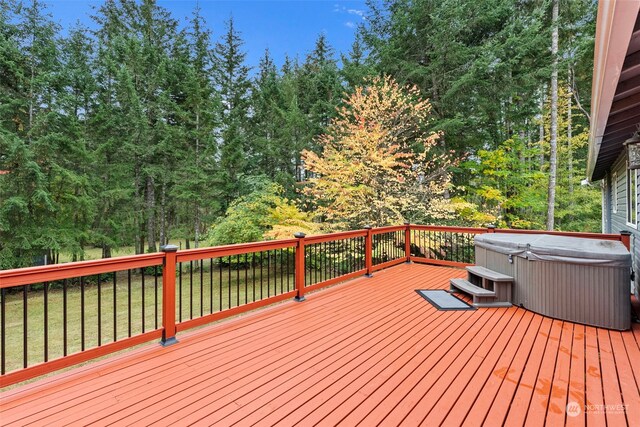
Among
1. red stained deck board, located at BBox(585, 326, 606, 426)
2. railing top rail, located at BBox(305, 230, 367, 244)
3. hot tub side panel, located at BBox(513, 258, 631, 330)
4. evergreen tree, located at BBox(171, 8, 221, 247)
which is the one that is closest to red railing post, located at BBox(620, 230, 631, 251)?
hot tub side panel, located at BBox(513, 258, 631, 330)

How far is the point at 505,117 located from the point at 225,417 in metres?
13.0

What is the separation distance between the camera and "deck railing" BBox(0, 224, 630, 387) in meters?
2.20

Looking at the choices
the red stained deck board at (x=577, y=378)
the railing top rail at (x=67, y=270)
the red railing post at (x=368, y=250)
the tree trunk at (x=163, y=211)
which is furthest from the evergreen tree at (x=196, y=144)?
the red stained deck board at (x=577, y=378)

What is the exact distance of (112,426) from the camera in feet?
5.56

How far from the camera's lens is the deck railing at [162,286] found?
2.20 metres

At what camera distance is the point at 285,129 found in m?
12.6

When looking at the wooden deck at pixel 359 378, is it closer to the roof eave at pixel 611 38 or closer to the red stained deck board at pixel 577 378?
the red stained deck board at pixel 577 378

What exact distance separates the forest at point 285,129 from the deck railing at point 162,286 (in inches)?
58.5

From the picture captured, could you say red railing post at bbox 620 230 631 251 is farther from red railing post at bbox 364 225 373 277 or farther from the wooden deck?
red railing post at bbox 364 225 373 277

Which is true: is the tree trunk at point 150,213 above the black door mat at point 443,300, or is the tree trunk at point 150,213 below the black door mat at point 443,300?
above

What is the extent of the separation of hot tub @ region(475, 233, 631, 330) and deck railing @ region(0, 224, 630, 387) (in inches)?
66.2

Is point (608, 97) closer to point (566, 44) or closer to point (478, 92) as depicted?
point (478, 92)

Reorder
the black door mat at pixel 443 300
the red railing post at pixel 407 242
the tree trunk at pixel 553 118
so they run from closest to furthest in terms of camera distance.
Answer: the black door mat at pixel 443 300, the red railing post at pixel 407 242, the tree trunk at pixel 553 118

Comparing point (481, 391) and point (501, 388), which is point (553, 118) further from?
point (481, 391)
